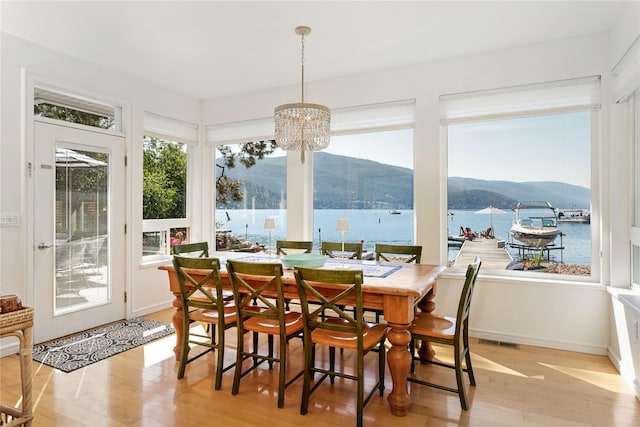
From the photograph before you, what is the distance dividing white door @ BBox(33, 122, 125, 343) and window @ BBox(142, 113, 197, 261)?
407mm

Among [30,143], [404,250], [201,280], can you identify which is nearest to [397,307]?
[404,250]

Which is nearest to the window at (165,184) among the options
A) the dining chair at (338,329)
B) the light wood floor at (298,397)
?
the light wood floor at (298,397)

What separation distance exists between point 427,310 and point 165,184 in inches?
143

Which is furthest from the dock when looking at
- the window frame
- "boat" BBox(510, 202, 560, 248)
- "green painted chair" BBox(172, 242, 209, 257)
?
the window frame

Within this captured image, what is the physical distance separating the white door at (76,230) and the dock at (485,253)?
12.4 feet

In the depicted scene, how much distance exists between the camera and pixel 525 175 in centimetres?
365

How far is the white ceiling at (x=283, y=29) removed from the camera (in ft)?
9.37

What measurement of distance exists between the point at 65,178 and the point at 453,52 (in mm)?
4048

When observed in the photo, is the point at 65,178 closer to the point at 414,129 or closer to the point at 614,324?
the point at 414,129

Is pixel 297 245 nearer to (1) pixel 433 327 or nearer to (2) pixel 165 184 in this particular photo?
(1) pixel 433 327

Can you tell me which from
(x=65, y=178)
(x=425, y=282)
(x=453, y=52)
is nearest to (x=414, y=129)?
(x=453, y=52)

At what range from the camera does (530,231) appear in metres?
3.68

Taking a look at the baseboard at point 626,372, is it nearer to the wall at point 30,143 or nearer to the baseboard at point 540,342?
the baseboard at point 540,342

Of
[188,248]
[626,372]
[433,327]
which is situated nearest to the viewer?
[433,327]
